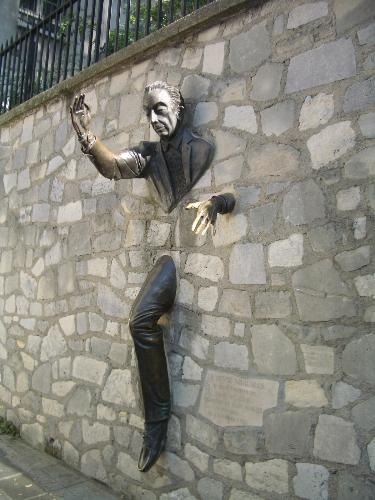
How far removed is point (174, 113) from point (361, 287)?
1.54m

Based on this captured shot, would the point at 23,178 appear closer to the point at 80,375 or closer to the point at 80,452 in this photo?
the point at 80,375

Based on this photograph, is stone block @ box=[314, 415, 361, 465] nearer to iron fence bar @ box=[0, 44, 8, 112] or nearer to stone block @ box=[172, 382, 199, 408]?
stone block @ box=[172, 382, 199, 408]

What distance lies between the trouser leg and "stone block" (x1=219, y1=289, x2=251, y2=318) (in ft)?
1.32

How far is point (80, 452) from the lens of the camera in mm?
3666

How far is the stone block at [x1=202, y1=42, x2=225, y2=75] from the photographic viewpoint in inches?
117

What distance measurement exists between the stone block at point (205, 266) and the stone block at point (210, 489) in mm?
1139

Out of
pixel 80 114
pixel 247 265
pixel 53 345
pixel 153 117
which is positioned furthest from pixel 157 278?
pixel 53 345

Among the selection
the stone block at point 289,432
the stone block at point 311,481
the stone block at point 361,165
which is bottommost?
the stone block at point 311,481

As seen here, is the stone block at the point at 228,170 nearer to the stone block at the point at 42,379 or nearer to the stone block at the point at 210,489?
the stone block at the point at 210,489

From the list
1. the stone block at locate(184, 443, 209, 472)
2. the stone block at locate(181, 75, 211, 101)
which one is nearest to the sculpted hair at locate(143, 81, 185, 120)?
the stone block at locate(181, 75, 211, 101)

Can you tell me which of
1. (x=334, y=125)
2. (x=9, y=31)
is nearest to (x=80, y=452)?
(x=334, y=125)

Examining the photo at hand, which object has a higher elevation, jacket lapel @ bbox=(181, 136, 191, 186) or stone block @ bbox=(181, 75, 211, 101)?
stone block @ bbox=(181, 75, 211, 101)

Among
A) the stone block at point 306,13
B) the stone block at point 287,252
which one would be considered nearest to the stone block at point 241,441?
the stone block at point 287,252

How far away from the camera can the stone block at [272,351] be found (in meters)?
2.43
